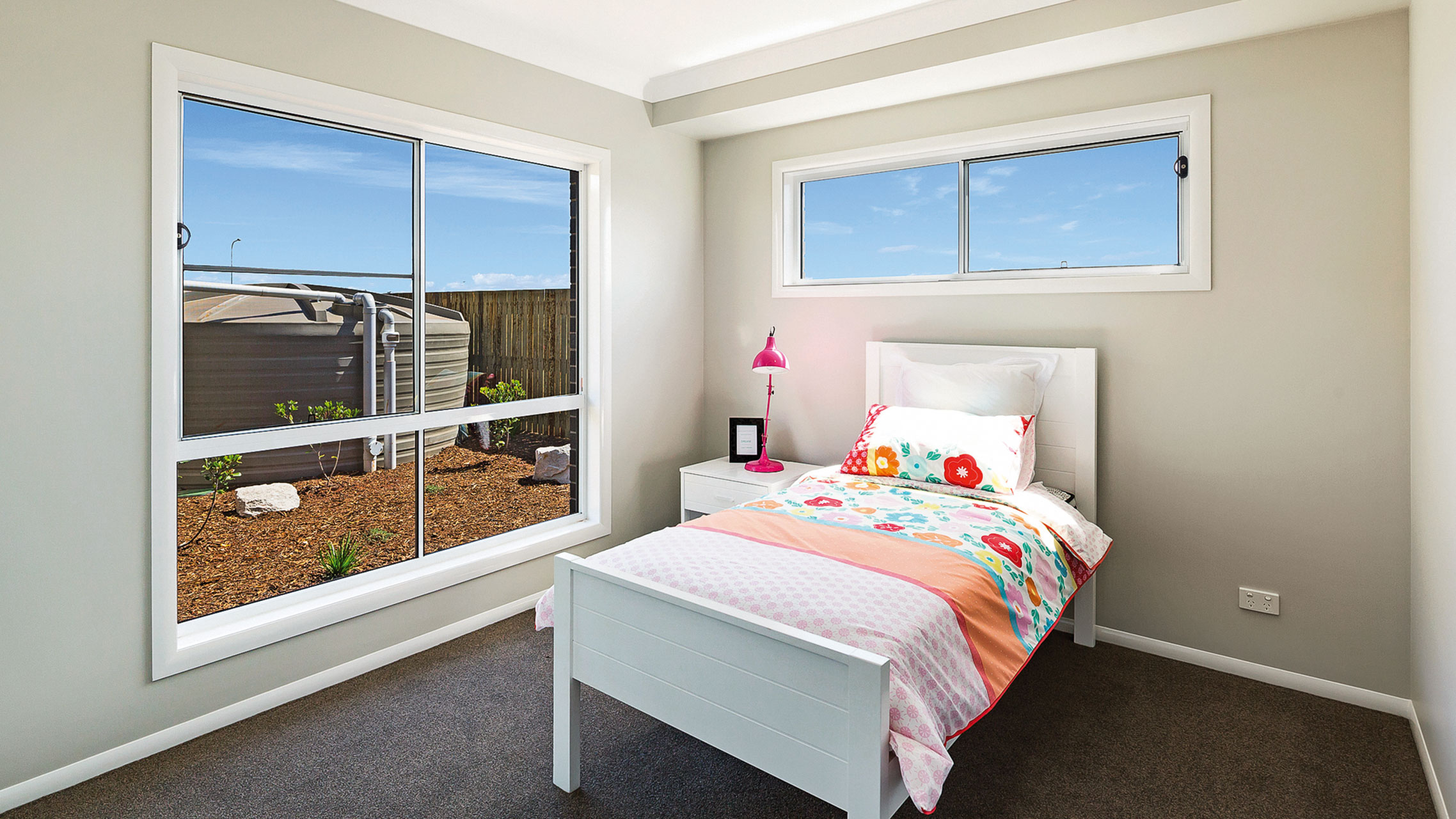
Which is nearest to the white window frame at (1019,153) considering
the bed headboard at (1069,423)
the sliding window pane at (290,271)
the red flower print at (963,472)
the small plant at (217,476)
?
the bed headboard at (1069,423)

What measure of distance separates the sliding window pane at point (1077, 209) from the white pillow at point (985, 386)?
491 mm

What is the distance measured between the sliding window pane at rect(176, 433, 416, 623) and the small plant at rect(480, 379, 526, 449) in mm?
385

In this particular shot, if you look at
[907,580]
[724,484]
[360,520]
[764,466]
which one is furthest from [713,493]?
[907,580]

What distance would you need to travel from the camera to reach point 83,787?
82.8 inches

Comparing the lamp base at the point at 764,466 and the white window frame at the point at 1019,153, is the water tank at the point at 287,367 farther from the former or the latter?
the white window frame at the point at 1019,153

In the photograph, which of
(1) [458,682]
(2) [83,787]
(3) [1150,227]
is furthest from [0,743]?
(3) [1150,227]

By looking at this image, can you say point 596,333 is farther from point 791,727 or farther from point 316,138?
point 791,727

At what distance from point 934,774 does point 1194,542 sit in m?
1.96

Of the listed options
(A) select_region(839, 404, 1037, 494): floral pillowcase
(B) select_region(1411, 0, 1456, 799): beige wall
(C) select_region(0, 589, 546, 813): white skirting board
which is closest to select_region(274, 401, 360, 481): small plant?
(C) select_region(0, 589, 546, 813): white skirting board

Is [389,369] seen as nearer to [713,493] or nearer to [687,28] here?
[713,493]

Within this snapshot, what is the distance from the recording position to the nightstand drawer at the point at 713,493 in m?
3.46

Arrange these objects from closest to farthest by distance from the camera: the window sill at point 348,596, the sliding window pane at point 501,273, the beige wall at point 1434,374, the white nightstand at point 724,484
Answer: the beige wall at point 1434,374, the window sill at point 348,596, the sliding window pane at point 501,273, the white nightstand at point 724,484

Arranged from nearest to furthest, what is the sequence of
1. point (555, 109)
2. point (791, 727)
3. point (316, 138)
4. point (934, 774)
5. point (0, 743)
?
point (934, 774)
point (791, 727)
point (0, 743)
point (316, 138)
point (555, 109)

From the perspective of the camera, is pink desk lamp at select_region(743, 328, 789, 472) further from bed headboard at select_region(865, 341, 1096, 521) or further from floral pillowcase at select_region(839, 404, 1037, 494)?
bed headboard at select_region(865, 341, 1096, 521)
